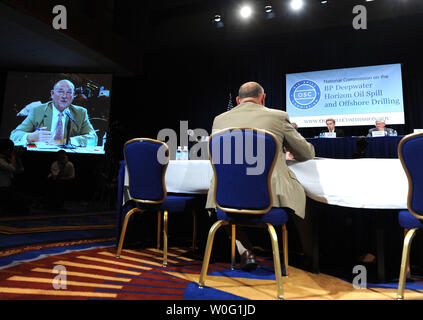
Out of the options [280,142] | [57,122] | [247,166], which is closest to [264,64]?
[57,122]

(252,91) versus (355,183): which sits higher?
(252,91)

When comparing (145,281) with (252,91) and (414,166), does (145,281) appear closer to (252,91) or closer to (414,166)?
(252,91)

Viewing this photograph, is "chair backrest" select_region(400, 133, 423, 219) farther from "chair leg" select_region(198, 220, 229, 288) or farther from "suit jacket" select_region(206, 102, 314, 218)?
"chair leg" select_region(198, 220, 229, 288)

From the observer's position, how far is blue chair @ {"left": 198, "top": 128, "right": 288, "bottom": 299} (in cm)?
166

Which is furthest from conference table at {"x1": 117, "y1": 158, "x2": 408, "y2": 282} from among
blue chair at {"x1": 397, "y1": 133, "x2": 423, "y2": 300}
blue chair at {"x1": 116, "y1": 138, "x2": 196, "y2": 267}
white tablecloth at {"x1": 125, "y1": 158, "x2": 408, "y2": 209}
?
blue chair at {"x1": 116, "y1": 138, "x2": 196, "y2": 267}

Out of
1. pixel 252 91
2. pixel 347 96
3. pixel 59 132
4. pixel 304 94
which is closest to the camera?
pixel 252 91

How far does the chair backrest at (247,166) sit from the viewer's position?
5.44 feet

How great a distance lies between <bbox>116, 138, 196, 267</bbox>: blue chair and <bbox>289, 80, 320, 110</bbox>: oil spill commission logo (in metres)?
5.05

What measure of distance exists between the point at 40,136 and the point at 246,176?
706cm

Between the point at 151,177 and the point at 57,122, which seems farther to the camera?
the point at 57,122

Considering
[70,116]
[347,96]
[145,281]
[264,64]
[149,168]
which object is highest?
[264,64]

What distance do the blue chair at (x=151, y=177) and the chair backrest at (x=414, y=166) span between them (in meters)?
1.45

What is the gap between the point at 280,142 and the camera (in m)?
1.86
